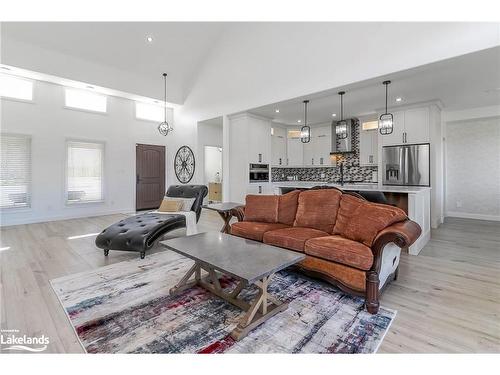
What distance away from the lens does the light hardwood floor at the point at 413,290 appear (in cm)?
179

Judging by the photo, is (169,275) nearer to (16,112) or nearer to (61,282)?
(61,282)

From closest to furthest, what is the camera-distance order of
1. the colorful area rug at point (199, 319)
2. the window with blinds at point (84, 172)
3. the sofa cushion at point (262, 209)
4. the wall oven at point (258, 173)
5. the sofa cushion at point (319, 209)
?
1. the colorful area rug at point (199, 319)
2. the sofa cushion at point (319, 209)
3. the sofa cushion at point (262, 209)
4. the wall oven at point (258, 173)
5. the window with blinds at point (84, 172)

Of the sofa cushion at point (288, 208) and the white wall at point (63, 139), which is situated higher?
the white wall at point (63, 139)

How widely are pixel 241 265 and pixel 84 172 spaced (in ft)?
22.0

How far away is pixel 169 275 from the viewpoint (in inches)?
114

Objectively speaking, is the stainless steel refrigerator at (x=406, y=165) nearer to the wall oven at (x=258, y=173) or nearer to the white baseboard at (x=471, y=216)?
the white baseboard at (x=471, y=216)

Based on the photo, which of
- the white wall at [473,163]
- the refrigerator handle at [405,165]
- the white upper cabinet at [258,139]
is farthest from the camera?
the white upper cabinet at [258,139]

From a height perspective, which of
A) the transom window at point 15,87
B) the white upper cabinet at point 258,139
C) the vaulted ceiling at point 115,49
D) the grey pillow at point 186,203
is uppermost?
the vaulted ceiling at point 115,49

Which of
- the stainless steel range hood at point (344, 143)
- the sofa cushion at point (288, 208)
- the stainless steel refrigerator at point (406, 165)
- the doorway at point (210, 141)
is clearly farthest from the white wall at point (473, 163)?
the doorway at point (210, 141)

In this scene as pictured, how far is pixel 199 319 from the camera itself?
2.01 meters

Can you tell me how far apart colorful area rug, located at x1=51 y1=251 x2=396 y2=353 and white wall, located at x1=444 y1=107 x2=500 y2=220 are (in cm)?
613

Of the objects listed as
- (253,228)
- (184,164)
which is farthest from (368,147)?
(184,164)

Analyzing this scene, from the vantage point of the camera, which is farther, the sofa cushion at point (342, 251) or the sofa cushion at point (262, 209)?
the sofa cushion at point (262, 209)
